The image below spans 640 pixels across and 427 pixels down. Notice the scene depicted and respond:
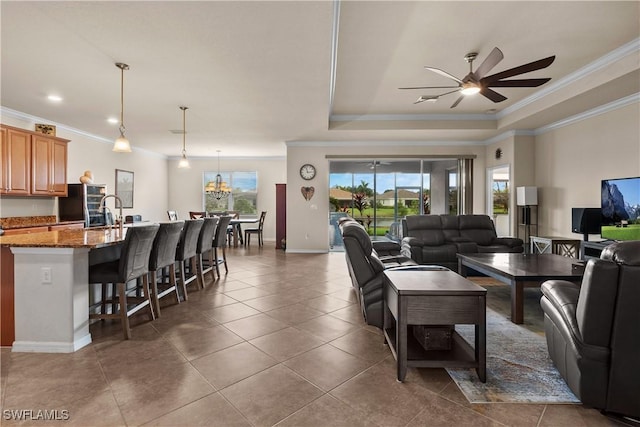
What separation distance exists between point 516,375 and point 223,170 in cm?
927

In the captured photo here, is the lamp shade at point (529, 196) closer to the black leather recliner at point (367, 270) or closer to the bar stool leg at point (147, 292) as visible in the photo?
the black leather recliner at point (367, 270)

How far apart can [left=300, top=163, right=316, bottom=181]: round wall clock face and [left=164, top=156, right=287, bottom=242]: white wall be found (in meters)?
2.43

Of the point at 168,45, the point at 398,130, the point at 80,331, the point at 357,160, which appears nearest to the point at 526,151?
the point at 398,130

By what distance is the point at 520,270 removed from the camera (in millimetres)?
3240

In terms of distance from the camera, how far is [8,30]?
2.68 meters

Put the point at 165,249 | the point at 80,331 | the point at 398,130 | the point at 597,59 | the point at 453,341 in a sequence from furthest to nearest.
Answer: the point at 398,130 < the point at 597,59 < the point at 165,249 < the point at 80,331 < the point at 453,341

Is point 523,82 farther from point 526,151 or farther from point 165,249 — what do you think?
point 165,249

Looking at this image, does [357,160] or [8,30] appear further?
[357,160]

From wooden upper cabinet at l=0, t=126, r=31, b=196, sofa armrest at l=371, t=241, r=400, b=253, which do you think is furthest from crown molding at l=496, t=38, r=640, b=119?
wooden upper cabinet at l=0, t=126, r=31, b=196

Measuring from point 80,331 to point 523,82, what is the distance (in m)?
4.87

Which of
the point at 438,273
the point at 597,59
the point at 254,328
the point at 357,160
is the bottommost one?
the point at 254,328

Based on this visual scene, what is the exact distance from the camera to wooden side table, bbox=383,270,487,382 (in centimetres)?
189

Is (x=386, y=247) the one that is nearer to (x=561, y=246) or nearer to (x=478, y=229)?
(x=478, y=229)

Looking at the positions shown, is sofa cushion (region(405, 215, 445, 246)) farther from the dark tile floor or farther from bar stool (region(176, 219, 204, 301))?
bar stool (region(176, 219, 204, 301))
